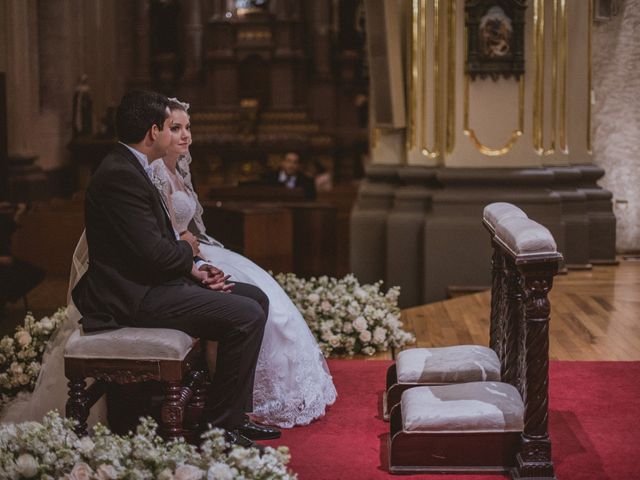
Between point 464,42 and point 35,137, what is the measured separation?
9013 mm

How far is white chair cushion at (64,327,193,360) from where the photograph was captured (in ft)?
13.1

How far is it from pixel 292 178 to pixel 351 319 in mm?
6019

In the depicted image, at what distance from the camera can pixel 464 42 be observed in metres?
8.52

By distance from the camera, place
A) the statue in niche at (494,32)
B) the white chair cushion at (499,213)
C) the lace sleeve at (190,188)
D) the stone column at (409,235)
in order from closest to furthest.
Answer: the white chair cushion at (499,213), the lace sleeve at (190,188), the statue in niche at (494,32), the stone column at (409,235)

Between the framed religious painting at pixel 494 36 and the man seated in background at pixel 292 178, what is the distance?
3.76 metres

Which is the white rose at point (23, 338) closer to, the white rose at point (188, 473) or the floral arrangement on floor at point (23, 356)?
the floral arrangement on floor at point (23, 356)

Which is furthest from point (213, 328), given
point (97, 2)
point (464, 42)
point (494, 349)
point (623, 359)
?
point (97, 2)

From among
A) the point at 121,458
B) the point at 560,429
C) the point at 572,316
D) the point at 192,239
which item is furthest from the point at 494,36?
the point at 121,458

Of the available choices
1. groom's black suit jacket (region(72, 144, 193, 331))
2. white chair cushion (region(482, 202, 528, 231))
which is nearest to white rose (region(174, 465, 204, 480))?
groom's black suit jacket (region(72, 144, 193, 331))

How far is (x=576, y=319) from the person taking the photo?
23.4ft

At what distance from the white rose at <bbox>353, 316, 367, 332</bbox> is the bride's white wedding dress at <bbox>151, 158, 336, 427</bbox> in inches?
42.3

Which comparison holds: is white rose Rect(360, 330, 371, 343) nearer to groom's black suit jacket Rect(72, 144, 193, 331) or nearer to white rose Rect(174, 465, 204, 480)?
groom's black suit jacket Rect(72, 144, 193, 331)

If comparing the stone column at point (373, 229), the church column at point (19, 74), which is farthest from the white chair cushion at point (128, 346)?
the church column at point (19, 74)

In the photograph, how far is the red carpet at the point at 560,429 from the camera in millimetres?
4039
